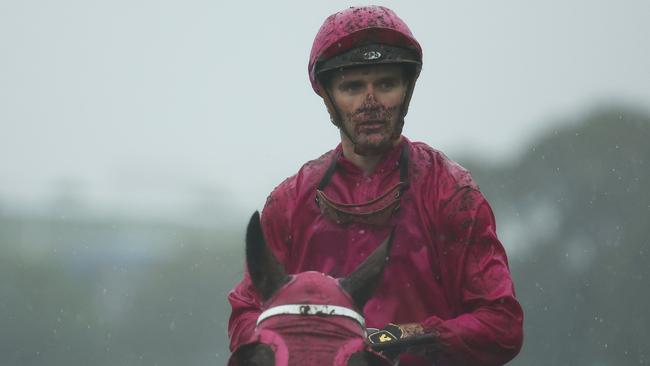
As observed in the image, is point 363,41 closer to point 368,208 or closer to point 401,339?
point 368,208

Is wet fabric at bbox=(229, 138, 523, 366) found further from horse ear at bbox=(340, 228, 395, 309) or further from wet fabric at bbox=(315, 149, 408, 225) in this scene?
horse ear at bbox=(340, 228, 395, 309)

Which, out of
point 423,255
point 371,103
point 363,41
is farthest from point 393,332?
point 363,41

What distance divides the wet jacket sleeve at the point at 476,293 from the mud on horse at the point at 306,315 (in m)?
0.67

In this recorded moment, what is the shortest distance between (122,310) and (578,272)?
803 cm

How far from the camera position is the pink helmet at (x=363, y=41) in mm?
5258

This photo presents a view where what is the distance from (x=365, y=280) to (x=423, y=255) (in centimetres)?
98

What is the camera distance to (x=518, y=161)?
82.0 ft

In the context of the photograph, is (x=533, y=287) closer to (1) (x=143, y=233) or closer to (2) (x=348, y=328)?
(1) (x=143, y=233)

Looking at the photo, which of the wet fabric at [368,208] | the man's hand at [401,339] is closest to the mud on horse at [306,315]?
the man's hand at [401,339]

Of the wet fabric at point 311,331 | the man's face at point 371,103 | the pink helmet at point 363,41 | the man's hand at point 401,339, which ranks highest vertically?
the pink helmet at point 363,41

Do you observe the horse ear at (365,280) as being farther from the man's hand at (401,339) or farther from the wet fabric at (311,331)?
the man's hand at (401,339)

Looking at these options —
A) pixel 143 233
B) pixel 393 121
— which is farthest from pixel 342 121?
pixel 143 233

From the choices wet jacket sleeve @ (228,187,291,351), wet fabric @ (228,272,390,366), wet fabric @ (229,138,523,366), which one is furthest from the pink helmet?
wet fabric @ (228,272,390,366)

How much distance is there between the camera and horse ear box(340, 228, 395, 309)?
13.7 ft
